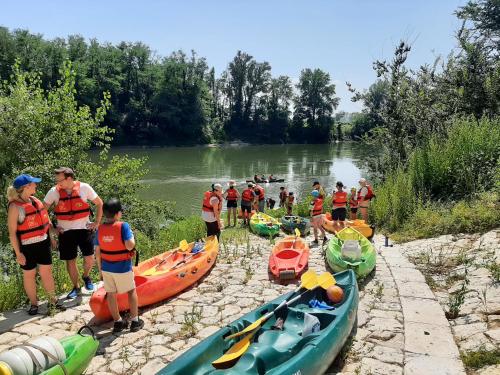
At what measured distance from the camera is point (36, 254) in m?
4.99

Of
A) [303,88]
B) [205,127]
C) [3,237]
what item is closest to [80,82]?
[205,127]

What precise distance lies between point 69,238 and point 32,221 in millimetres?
774

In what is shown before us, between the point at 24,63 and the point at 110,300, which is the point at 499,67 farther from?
the point at 24,63

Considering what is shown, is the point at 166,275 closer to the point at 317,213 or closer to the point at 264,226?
the point at 317,213

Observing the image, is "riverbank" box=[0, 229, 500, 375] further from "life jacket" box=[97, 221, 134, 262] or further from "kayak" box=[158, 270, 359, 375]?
"life jacket" box=[97, 221, 134, 262]

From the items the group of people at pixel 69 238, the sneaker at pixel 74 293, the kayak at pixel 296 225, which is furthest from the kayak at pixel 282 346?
the kayak at pixel 296 225

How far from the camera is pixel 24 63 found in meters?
47.7

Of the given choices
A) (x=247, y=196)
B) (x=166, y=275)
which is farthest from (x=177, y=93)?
(x=166, y=275)

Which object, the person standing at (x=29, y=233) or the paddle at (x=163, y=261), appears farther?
the paddle at (x=163, y=261)

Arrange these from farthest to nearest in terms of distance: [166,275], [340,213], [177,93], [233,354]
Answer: [177,93] < [340,213] < [166,275] < [233,354]

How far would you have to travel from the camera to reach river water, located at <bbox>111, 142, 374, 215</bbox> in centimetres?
Answer: 2594

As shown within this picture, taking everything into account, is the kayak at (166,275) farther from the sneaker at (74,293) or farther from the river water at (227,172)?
the river water at (227,172)

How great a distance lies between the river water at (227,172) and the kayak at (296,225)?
683 cm

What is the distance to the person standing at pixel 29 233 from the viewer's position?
15.6 ft
